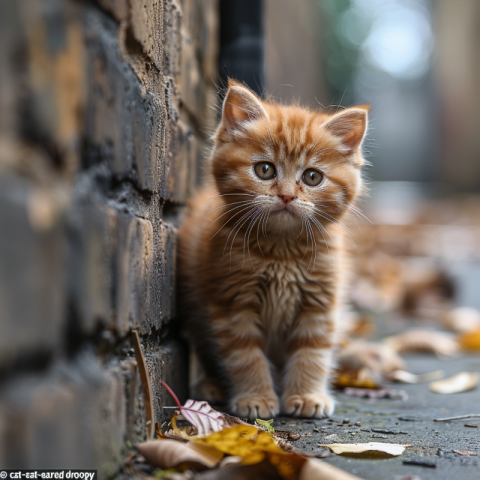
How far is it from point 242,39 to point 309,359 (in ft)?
4.79

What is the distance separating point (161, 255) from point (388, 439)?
2.45ft

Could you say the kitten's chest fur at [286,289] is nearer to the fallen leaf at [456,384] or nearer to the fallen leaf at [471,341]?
the fallen leaf at [456,384]

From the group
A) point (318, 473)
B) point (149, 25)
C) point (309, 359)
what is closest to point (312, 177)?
point (309, 359)

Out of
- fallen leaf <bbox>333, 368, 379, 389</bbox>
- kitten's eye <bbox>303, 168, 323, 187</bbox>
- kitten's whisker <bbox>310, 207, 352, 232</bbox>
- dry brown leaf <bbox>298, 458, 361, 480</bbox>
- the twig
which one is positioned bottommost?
fallen leaf <bbox>333, 368, 379, 389</bbox>

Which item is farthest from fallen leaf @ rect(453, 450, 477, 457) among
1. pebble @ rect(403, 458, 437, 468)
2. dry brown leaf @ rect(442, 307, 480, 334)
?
dry brown leaf @ rect(442, 307, 480, 334)

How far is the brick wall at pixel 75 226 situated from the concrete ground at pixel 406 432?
17.2 inches

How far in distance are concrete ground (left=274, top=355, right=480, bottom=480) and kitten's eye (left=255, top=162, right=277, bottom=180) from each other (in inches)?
28.4

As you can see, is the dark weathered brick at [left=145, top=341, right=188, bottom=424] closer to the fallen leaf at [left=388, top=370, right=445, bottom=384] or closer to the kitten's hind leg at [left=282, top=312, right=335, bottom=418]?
the kitten's hind leg at [left=282, top=312, right=335, bottom=418]

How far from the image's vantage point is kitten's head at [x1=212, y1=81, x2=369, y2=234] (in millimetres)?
1598

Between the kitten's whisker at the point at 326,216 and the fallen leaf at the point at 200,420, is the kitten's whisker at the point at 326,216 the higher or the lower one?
the higher one

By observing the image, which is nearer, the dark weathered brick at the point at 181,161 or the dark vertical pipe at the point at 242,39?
the dark weathered brick at the point at 181,161

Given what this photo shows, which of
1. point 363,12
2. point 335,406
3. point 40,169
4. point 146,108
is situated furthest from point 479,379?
point 363,12

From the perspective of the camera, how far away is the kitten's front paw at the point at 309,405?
1.57 metres

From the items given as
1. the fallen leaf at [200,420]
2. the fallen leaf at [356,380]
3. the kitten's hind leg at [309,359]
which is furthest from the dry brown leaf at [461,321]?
the fallen leaf at [200,420]
